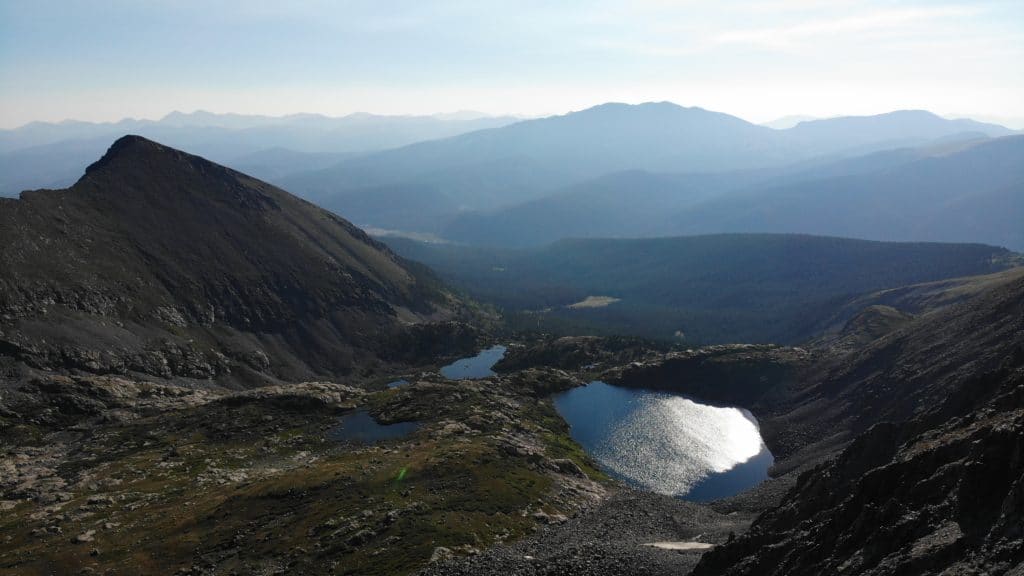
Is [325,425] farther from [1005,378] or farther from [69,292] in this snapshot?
[1005,378]

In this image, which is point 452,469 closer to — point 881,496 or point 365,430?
point 365,430

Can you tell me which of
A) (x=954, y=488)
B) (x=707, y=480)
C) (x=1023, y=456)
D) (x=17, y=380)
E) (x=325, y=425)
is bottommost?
(x=707, y=480)

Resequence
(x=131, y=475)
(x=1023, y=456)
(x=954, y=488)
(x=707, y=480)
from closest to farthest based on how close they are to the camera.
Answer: (x=1023, y=456), (x=954, y=488), (x=131, y=475), (x=707, y=480)

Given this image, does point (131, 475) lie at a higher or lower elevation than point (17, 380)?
lower

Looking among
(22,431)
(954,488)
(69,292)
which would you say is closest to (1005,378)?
(954,488)

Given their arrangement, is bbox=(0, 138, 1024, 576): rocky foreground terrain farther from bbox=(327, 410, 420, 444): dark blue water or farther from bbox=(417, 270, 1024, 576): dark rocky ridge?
bbox=(327, 410, 420, 444): dark blue water
